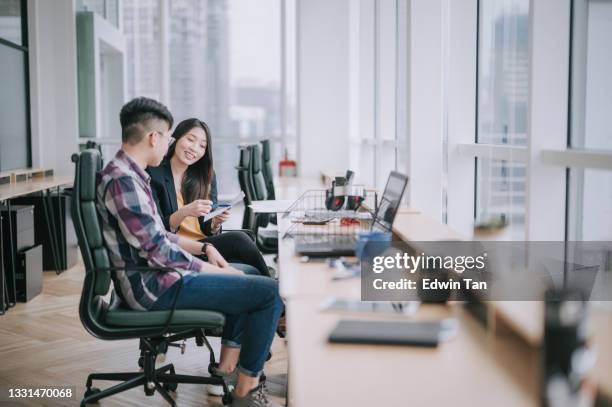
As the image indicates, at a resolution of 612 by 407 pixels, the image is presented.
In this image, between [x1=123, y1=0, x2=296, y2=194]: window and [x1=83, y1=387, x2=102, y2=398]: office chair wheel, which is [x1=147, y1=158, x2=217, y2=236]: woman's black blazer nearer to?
[x1=83, y1=387, x2=102, y2=398]: office chair wheel

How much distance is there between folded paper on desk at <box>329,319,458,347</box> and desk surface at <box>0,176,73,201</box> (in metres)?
3.90

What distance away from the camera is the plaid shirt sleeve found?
2.84 m

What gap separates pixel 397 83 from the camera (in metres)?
6.23

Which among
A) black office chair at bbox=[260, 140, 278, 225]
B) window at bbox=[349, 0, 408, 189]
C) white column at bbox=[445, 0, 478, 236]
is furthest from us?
window at bbox=[349, 0, 408, 189]

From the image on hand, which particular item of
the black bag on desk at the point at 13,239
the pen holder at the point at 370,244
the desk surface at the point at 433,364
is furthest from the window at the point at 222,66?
the desk surface at the point at 433,364

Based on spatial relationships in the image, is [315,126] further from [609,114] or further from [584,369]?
[584,369]

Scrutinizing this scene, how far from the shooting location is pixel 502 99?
12.3 ft

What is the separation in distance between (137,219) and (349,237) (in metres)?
0.85

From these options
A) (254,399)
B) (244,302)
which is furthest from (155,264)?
(254,399)

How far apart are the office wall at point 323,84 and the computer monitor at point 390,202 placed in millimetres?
5112

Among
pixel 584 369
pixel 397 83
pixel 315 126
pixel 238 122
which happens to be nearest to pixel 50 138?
pixel 238 122

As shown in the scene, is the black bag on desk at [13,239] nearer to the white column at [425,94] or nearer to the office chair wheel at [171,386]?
the office chair wheel at [171,386]

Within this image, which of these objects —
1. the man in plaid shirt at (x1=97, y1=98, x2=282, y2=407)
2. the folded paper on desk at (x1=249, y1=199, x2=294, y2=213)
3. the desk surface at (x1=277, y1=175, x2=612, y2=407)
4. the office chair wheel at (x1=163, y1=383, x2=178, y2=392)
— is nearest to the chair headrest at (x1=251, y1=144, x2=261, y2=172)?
the folded paper on desk at (x1=249, y1=199, x2=294, y2=213)

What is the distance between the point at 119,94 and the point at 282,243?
21.1 ft
